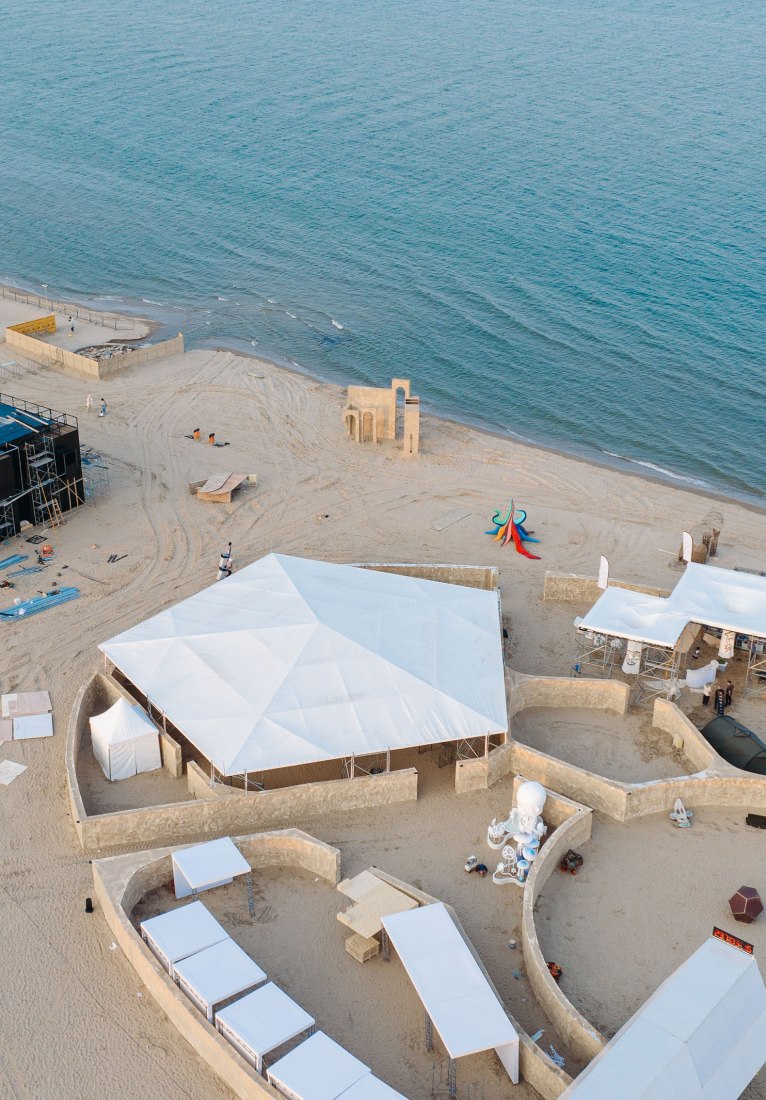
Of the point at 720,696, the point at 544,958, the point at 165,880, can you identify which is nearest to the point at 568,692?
the point at 720,696

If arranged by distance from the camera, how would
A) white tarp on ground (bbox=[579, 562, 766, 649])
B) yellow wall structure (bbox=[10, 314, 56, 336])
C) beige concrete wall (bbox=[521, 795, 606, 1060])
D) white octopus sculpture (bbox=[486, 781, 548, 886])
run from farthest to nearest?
yellow wall structure (bbox=[10, 314, 56, 336]) → white tarp on ground (bbox=[579, 562, 766, 649]) → white octopus sculpture (bbox=[486, 781, 548, 886]) → beige concrete wall (bbox=[521, 795, 606, 1060])

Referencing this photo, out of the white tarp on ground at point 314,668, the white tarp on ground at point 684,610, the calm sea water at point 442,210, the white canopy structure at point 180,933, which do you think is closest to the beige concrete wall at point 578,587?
the white tarp on ground at point 684,610

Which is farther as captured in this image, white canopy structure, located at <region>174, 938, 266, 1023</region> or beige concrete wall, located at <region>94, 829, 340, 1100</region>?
white canopy structure, located at <region>174, 938, 266, 1023</region>

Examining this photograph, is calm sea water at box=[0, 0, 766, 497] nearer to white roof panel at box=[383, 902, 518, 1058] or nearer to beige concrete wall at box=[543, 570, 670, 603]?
beige concrete wall at box=[543, 570, 670, 603]

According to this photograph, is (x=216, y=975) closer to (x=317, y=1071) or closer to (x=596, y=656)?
(x=317, y=1071)

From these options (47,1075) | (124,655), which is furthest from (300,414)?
(47,1075)

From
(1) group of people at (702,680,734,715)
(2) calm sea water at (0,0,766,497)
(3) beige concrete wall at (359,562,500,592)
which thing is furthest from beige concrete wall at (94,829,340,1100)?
(2) calm sea water at (0,0,766,497)

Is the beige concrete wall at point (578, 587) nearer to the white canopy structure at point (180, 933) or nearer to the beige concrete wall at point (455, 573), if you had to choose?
the beige concrete wall at point (455, 573)
